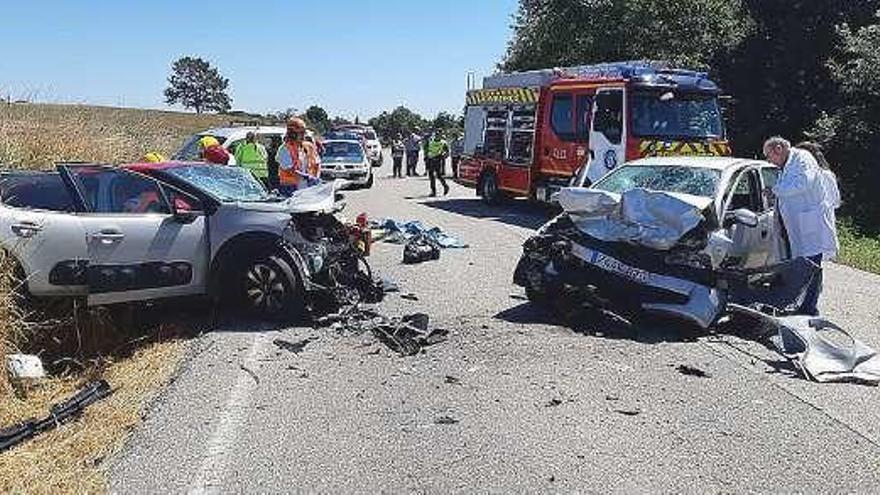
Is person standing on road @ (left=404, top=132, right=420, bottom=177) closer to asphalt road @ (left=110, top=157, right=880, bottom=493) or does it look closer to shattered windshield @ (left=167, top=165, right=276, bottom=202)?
shattered windshield @ (left=167, top=165, right=276, bottom=202)

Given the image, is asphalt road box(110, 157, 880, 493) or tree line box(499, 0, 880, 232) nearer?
asphalt road box(110, 157, 880, 493)

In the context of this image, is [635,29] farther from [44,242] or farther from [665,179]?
[44,242]

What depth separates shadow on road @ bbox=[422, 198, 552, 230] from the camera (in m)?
16.8

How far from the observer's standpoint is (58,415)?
5484 mm

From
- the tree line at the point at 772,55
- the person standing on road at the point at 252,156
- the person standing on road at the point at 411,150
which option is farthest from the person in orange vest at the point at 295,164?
the person standing on road at the point at 411,150

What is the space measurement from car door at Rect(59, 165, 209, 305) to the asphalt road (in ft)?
2.28

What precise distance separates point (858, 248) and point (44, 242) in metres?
13.3

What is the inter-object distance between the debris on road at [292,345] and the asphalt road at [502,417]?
7cm

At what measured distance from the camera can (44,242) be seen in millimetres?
7027

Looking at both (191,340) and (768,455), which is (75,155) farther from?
(768,455)

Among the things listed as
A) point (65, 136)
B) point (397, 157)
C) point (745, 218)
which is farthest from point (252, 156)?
point (397, 157)

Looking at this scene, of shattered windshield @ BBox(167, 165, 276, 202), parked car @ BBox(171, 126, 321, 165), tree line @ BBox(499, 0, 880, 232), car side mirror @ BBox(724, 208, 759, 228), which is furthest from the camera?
tree line @ BBox(499, 0, 880, 232)

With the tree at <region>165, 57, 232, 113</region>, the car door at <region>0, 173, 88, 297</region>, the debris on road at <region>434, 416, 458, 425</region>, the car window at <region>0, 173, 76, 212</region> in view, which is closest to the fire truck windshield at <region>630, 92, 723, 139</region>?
the car window at <region>0, 173, 76, 212</region>

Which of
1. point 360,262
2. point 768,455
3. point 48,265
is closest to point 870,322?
point 768,455
